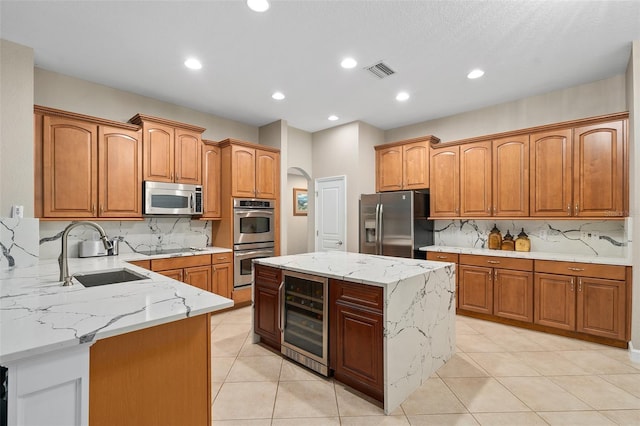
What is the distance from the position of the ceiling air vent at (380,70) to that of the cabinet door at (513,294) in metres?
2.67

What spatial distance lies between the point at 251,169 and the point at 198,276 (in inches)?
66.9

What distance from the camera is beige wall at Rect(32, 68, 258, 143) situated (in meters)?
3.19

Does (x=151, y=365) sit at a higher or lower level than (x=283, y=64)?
lower

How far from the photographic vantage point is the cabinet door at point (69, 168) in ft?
9.75

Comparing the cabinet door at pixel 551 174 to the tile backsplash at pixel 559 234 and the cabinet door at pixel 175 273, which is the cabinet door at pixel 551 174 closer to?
the tile backsplash at pixel 559 234

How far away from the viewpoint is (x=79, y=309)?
135 cm

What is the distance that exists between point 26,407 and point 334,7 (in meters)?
2.75

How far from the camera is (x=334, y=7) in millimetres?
2250

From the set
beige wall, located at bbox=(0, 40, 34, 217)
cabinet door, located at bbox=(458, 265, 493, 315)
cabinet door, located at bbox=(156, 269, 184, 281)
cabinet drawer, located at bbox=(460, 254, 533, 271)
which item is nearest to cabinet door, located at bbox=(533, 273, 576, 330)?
cabinet drawer, located at bbox=(460, 254, 533, 271)

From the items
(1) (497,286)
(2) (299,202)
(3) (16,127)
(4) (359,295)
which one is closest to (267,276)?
(4) (359,295)

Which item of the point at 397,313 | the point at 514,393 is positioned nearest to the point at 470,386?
the point at 514,393

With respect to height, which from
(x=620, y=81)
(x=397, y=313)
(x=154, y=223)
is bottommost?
(x=397, y=313)

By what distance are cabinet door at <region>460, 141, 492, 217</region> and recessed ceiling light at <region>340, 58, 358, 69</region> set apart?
211cm

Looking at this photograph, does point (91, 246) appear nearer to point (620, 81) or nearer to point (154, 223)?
point (154, 223)
